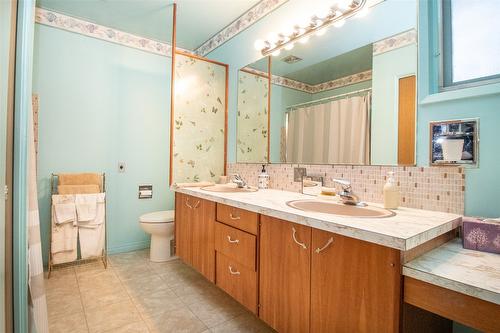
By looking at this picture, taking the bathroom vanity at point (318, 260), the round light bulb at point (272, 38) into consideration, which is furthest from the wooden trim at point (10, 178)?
the round light bulb at point (272, 38)

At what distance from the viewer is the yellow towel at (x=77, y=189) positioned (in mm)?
2340

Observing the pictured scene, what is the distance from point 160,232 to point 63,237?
0.83m

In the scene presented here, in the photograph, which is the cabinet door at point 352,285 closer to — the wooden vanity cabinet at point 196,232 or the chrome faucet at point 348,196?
the chrome faucet at point 348,196

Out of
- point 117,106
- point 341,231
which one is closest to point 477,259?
point 341,231

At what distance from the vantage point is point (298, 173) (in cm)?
189

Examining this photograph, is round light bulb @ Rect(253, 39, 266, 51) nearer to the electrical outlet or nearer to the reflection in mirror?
the reflection in mirror

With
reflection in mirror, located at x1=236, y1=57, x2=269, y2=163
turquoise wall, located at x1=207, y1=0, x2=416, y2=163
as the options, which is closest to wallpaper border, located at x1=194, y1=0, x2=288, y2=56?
turquoise wall, located at x1=207, y1=0, x2=416, y2=163

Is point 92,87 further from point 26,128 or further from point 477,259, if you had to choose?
point 477,259

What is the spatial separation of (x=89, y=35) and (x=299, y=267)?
2.96 meters

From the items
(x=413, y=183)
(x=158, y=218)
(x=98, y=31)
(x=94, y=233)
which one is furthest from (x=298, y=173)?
(x=98, y=31)

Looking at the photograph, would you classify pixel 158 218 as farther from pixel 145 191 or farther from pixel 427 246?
pixel 427 246

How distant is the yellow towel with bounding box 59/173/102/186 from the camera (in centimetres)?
238

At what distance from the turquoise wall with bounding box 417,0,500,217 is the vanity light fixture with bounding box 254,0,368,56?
0.39m

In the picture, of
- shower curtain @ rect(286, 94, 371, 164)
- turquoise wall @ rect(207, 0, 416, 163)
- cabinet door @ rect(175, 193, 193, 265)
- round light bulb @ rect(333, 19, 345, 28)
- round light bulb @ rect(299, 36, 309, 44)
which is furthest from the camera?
cabinet door @ rect(175, 193, 193, 265)
